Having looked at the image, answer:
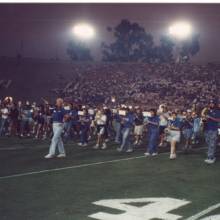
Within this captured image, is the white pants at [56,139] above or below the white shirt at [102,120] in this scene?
below

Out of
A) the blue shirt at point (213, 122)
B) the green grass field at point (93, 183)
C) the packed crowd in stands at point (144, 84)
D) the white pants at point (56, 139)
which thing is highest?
the packed crowd in stands at point (144, 84)

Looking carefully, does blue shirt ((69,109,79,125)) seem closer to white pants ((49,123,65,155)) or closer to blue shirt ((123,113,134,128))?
blue shirt ((123,113,134,128))

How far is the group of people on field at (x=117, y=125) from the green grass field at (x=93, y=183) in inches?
31.0

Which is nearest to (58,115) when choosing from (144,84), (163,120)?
(163,120)

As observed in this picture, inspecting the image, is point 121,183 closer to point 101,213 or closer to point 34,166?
point 101,213

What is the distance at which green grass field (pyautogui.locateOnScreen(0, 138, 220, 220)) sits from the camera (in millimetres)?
8375

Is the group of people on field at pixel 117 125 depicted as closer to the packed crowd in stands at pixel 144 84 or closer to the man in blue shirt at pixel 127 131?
the man in blue shirt at pixel 127 131

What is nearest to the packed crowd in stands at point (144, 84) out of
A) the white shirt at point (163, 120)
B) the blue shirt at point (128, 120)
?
the white shirt at point (163, 120)

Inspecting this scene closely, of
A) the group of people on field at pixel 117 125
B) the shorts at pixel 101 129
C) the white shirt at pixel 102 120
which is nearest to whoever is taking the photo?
the group of people on field at pixel 117 125

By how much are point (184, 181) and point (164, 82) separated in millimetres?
33161

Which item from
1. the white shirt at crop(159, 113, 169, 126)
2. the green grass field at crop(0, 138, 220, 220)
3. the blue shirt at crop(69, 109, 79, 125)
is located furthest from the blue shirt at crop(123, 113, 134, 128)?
the blue shirt at crop(69, 109, 79, 125)

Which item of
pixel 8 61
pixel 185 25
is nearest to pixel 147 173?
pixel 185 25

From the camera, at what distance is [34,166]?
13.0m

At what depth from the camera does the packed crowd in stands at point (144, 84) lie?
4025 cm
